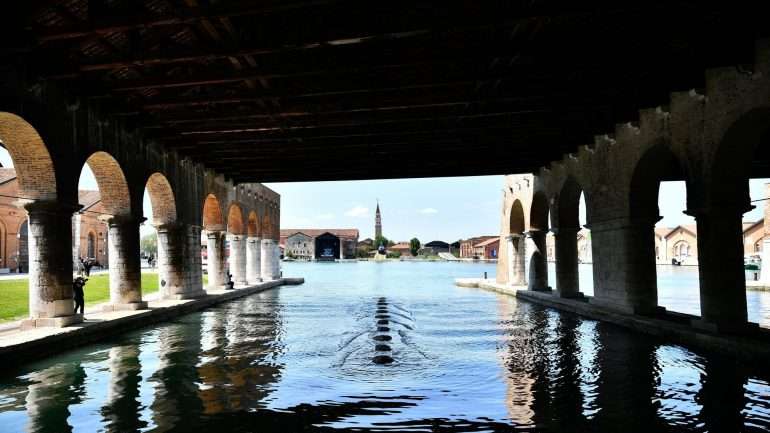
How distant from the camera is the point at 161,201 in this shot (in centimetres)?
1745

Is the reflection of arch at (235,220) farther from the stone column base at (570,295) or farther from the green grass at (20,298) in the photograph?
the stone column base at (570,295)

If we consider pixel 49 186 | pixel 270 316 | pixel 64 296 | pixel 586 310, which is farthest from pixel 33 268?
pixel 586 310

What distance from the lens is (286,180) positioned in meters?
23.3

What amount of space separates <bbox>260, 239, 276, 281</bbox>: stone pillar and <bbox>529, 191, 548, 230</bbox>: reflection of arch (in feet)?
58.4

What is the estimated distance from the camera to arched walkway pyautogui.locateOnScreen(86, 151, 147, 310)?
555 inches

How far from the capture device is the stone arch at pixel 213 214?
22266mm

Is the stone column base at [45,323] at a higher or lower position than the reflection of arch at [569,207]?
lower

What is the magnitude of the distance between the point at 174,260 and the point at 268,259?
16135 millimetres

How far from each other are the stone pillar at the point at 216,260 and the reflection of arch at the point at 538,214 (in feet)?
46.2

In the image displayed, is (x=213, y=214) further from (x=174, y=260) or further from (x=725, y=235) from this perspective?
(x=725, y=235)

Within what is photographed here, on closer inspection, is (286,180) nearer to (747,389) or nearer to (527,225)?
(527,225)

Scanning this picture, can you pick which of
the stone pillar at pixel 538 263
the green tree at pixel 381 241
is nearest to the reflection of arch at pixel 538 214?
the stone pillar at pixel 538 263

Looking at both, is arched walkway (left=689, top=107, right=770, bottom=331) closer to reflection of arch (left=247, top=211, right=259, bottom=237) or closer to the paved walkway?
the paved walkway

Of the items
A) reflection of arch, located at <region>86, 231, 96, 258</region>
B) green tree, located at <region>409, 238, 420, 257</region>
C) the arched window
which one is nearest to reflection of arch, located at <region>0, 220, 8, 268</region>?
reflection of arch, located at <region>86, 231, 96, 258</region>
